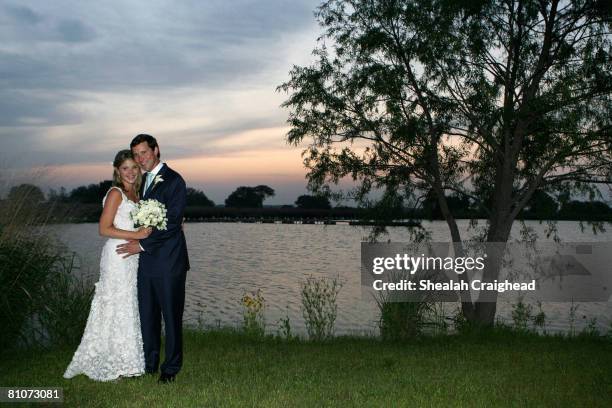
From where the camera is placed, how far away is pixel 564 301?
3195cm

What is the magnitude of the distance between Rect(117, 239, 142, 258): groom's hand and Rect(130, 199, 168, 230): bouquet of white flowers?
0.30m

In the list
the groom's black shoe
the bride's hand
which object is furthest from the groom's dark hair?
the groom's black shoe

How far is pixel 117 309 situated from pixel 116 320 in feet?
0.46

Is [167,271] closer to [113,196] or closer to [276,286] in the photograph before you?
[113,196]

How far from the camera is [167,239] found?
7961 millimetres

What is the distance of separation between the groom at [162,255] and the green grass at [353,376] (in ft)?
2.64

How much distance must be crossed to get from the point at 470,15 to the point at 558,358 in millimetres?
10007

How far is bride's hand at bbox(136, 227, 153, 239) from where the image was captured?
315 inches

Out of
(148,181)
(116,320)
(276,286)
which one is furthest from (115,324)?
(276,286)

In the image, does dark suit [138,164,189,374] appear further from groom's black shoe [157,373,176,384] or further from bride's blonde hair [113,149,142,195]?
bride's blonde hair [113,149,142,195]

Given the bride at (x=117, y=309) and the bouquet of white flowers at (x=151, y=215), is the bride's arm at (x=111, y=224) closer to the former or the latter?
the bride at (x=117, y=309)

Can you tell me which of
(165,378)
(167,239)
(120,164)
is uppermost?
(120,164)

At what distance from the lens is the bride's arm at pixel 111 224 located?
803 centimetres

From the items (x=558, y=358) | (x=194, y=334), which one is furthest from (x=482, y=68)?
(x=194, y=334)
